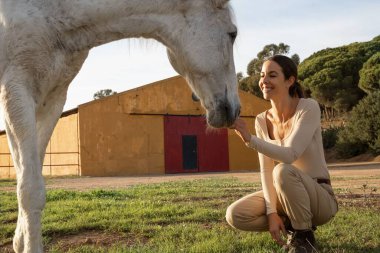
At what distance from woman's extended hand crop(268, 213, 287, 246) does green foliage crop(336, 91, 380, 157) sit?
2800 cm

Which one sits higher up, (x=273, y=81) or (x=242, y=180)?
(x=273, y=81)

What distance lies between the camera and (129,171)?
84.8 feet

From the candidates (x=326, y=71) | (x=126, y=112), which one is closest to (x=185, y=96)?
(x=126, y=112)

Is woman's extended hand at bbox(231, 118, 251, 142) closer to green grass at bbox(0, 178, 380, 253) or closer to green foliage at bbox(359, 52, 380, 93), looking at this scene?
green grass at bbox(0, 178, 380, 253)

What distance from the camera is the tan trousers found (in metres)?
3.72

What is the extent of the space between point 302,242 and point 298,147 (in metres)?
0.73

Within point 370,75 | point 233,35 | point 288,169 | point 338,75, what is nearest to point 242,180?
point 288,169

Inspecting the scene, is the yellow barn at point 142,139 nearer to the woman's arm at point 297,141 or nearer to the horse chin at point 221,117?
the woman's arm at point 297,141

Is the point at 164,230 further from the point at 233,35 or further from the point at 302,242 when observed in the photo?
the point at 233,35

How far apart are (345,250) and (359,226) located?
101 cm

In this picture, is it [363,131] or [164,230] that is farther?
[363,131]

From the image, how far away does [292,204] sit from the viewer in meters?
3.75

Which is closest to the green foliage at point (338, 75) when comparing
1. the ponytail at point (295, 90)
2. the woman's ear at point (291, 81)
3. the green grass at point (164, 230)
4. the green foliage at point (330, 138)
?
the green foliage at point (330, 138)

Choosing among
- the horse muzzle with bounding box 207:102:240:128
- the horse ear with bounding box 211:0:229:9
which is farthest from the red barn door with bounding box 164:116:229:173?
the horse muzzle with bounding box 207:102:240:128
